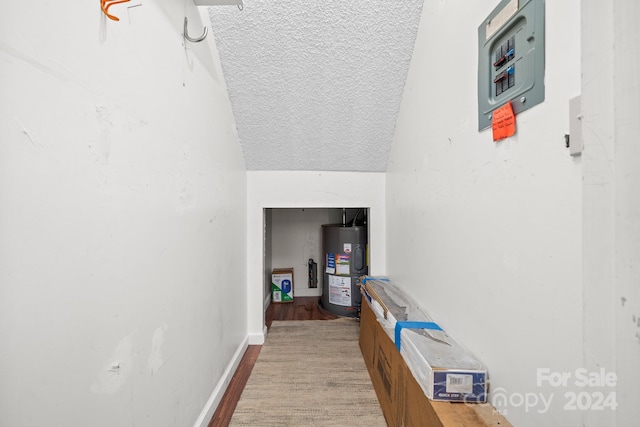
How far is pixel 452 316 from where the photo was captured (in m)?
1.11

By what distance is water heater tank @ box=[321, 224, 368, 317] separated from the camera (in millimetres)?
2711

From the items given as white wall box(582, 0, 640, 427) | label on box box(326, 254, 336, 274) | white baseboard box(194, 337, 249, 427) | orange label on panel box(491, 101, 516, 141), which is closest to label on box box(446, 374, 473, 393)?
white wall box(582, 0, 640, 427)

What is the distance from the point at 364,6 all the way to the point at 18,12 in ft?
4.34

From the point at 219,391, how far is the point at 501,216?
165 centimetres

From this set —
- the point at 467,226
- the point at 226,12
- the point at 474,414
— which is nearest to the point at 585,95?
the point at 467,226

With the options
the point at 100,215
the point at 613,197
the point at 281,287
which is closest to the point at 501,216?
the point at 613,197

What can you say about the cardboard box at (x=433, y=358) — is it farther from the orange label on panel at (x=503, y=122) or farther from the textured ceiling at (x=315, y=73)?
the textured ceiling at (x=315, y=73)

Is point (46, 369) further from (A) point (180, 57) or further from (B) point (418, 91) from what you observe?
(B) point (418, 91)

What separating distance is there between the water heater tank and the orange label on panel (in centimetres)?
197

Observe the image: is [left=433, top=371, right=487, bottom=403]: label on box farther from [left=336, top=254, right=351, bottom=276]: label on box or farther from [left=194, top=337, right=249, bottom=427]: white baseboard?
[left=336, top=254, right=351, bottom=276]: label on box

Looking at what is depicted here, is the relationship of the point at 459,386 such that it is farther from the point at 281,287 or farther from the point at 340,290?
the point at 281,287

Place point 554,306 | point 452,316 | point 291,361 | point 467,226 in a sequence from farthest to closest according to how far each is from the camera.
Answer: point 291,361 < point 452,316 < point 467,226 < point 554,306

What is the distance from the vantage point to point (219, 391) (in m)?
1.46

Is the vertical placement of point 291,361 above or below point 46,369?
below
